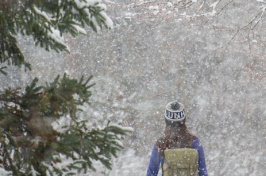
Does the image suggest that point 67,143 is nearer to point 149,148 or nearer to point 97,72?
point 149,148

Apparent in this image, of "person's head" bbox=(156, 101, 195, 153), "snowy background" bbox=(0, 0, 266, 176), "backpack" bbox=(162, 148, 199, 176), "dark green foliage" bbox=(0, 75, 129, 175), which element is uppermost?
"snowy background" bbox=(0, 0, 266, 176)

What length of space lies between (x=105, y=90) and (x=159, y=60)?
9.32ft

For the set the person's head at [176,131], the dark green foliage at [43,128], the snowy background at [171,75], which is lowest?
the dark green foliage at [43,128]

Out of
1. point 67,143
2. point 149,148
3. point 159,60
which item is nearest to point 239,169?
point 149,148

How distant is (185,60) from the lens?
1725cm

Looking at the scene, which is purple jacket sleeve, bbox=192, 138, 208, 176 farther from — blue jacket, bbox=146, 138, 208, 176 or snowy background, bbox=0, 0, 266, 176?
Answer: snowy background, bbox=0, 0, 266, 176

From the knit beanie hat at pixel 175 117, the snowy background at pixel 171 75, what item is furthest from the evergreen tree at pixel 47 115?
the snowy background at pixel 171 75

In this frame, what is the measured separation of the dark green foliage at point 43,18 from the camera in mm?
2703

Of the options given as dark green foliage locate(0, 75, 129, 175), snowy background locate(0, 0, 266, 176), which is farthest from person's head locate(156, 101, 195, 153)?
snowy background locate(0, 0, 266, 176)

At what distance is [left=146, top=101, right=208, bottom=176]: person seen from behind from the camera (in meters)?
3.77

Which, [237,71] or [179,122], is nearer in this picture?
[179,122]

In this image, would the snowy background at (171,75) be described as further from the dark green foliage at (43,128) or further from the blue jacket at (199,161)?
the dark green foliage at (43,128)

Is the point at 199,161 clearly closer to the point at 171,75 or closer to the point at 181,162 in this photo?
the point at 181,162

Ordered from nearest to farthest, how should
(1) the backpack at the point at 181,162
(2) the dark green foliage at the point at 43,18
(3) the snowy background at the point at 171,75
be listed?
(2) the dark green foliage at the point at 43,18 → (1) the backpack at the point at 181,162 → (3) the snowy background at the point at 171,75
